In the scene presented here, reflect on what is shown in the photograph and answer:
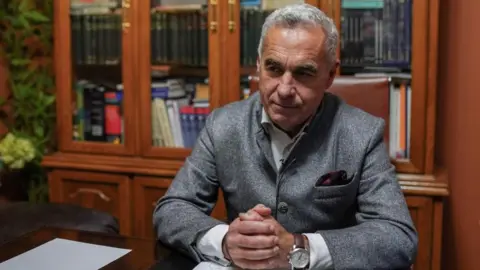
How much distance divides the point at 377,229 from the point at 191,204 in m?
0.46

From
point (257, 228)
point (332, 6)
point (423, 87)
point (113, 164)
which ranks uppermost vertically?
point (332, 6)

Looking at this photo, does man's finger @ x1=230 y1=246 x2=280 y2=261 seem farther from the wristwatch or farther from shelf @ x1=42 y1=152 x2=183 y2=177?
shelf @ x1=42 y1=152 x2=183 y2=177

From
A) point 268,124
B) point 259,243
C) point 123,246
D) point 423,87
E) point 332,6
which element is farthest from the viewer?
point 332,6

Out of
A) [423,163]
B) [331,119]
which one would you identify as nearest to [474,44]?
[423,163]

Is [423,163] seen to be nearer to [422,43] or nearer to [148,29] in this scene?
[422,43]

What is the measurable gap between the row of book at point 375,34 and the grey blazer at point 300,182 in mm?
800

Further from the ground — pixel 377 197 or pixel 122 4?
pixel 122 4

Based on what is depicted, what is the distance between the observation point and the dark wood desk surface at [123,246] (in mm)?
1229

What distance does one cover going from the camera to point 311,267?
4.00 feet

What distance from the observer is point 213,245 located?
4.24 feet

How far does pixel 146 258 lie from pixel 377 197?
0.54 meters

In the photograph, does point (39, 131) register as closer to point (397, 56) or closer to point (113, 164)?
point (113, 164)

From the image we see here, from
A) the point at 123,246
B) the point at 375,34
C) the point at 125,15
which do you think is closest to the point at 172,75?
the point at 125,15

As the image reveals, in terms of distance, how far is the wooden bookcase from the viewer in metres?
2.22
